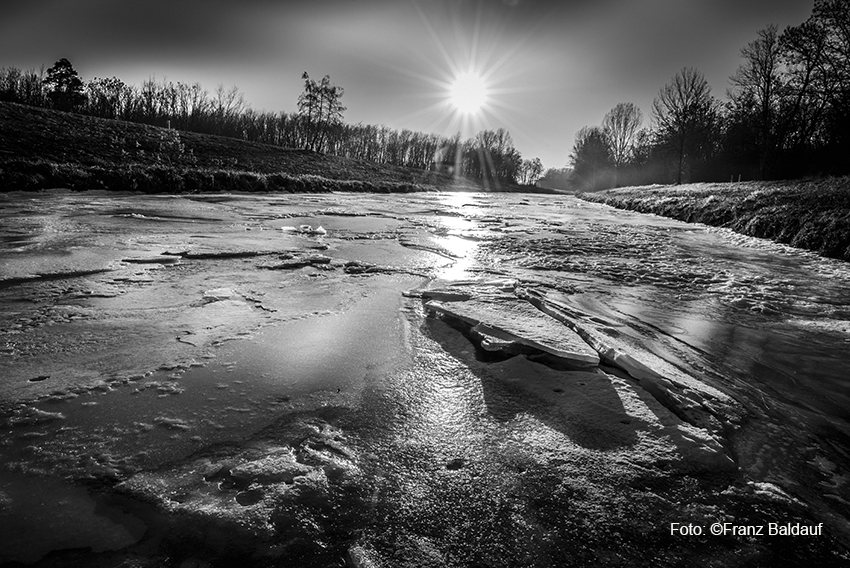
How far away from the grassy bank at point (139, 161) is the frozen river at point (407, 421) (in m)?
9.24

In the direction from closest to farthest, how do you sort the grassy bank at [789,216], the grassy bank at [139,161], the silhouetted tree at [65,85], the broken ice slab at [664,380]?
the broken ice slab at [664,380] < the grassy bank at [789,216] < the grassy bank at [139,161] < the silhouetted tree at [65,85]

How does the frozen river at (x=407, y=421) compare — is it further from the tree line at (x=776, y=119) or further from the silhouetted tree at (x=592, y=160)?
the silhouetted tree at (x=592, y=160)

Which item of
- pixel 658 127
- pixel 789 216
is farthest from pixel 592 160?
pixel 789 216

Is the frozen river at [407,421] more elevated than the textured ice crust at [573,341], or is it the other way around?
the textured ice crust at [573,341]

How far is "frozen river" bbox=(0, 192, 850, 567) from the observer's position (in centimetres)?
97

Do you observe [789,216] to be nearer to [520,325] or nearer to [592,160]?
[520,325]

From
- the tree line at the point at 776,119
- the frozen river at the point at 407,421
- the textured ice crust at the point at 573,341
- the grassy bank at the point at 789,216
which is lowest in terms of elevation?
the frozen river at the point at 407,421

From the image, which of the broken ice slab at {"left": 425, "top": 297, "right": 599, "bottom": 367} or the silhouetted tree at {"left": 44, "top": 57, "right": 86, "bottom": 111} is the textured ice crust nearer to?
the broken ice slab at {"left": 425, "top": 297, "right": 599, "bottom": 367}

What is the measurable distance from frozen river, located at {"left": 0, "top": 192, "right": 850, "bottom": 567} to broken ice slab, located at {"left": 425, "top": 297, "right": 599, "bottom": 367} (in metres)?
0.02

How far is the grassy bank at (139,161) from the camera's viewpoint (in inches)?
400

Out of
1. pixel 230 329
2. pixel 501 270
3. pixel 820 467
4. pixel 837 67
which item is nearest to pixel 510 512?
pixel 820 467

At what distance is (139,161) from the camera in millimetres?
18781

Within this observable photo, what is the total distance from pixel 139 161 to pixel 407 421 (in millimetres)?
23294

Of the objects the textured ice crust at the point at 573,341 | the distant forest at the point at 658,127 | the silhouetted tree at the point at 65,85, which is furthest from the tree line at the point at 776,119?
the silhouetted tree at the point at 65,85
